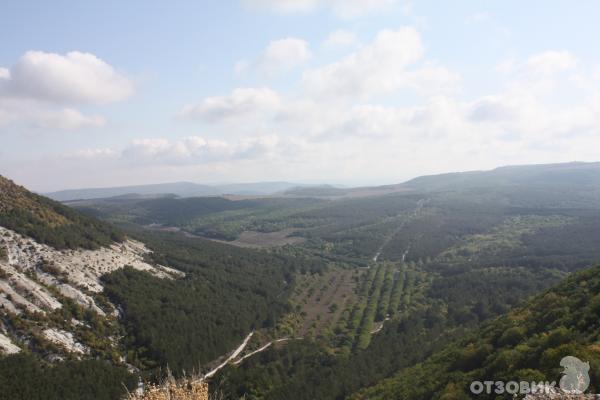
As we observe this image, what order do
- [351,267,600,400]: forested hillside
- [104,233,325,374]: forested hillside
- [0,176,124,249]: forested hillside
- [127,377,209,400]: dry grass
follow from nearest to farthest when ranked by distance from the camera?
[127,377,209,400]: dry grass, [351,267,600,400]: forested hillside, [104,233,325,374]: forested hillside, [0,176,124,249]: forested hillside

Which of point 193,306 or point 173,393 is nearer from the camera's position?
point 173,393

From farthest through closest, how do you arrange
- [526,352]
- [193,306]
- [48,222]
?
[48,222], [193,306], [526,352]

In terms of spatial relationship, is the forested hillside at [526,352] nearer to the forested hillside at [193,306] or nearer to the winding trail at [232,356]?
the winding trail at [232,356]

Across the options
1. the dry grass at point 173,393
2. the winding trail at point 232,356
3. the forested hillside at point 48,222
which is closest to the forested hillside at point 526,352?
the dry grass at point 173,393

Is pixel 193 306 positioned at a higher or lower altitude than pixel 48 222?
lower

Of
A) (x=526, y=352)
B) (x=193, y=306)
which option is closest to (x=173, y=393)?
(x=526, y=352)

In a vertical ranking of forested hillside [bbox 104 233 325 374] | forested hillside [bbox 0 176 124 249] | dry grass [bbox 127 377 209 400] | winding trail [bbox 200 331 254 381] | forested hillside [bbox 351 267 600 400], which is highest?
forested hillside [bbox 0 176 124 249]

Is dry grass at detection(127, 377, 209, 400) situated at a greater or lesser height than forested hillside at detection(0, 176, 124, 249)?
lesser

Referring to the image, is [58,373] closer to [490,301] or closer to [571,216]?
[490,301]

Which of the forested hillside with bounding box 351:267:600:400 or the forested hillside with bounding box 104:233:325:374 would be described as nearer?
the forested hillside with bounding box 351:267:600:400

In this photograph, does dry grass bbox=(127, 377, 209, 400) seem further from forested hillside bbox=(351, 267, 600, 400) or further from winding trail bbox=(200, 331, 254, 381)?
winding trail bbox=(200, 331, 254, 381)

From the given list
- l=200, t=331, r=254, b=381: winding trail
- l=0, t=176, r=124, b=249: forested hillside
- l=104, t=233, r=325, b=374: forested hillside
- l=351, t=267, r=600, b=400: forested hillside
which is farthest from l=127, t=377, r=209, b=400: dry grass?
l=0, t=176, r=124, b=249: forested hillside

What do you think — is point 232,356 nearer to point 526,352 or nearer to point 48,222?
point 48,222
